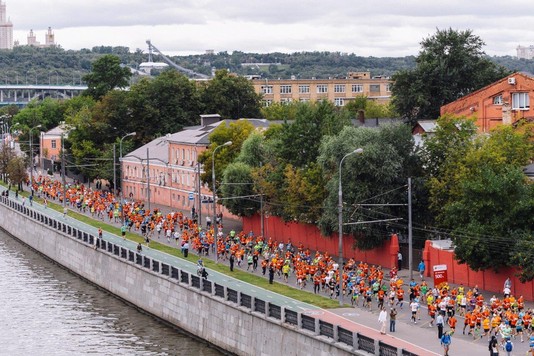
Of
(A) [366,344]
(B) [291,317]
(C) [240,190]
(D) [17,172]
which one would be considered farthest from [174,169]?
(A) [366,344]

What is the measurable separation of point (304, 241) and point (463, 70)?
44.1 m

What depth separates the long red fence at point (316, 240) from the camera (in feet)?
219

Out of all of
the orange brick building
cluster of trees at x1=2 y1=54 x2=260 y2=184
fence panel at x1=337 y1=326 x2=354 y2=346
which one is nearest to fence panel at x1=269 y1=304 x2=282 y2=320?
fence panel at x1=337 y1=326 x2=354 y2=346

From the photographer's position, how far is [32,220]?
97.7 metres

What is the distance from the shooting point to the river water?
54.8m

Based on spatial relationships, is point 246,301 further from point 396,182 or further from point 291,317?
point 396,182

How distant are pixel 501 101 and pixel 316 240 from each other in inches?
1021

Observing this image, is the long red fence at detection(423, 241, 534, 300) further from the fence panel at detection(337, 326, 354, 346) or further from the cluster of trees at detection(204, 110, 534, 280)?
the fence panel at detection(337, 326, 354, 346)

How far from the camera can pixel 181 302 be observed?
57.3 meters

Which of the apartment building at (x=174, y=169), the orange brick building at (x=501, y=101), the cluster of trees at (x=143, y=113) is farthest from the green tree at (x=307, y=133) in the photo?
the cluster of trees at (x=143, y=113)

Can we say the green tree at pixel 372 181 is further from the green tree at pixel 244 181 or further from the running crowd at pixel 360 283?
the green tree at pixel 244 181

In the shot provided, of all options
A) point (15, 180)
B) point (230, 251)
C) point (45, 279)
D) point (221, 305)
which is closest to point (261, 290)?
point (221, 305)

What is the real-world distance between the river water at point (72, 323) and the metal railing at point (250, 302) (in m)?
2.44

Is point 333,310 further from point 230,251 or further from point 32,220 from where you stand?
point 32,220
